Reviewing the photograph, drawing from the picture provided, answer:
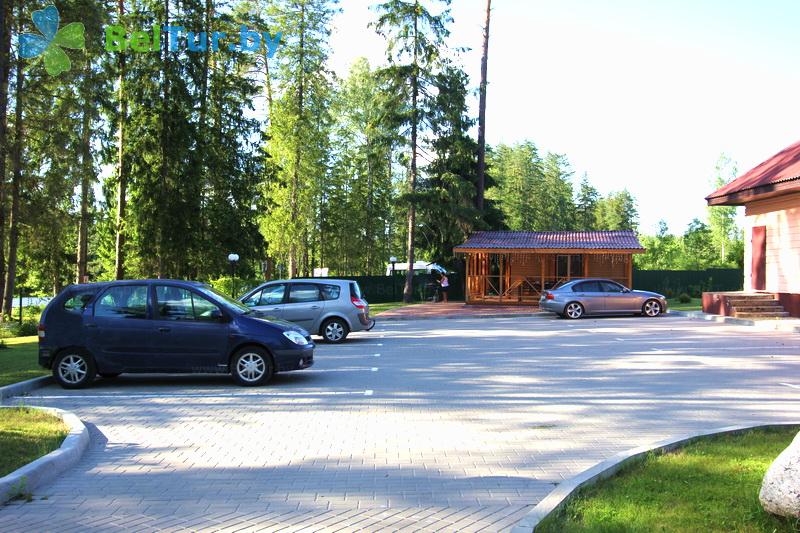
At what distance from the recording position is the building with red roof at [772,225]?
2148 cm

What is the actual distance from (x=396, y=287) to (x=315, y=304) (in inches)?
1016

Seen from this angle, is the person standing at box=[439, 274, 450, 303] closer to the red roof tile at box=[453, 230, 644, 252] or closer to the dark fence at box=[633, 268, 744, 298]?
the red roof tile at box=[453, 230, 644, 252]

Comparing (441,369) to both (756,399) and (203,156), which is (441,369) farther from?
(203,156)

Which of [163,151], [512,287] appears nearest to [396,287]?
[512,287]

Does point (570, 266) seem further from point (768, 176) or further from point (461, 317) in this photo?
point (768, 176)

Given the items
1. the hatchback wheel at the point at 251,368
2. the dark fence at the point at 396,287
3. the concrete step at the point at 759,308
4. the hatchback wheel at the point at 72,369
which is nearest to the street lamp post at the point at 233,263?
the dark fence at the point at 396,287

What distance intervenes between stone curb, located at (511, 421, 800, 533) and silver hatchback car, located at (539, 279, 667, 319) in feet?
61.5

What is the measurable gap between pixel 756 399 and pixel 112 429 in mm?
8418

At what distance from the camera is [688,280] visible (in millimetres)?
44719

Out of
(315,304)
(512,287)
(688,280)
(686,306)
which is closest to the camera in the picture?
(315,304)

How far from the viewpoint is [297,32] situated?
4269cm

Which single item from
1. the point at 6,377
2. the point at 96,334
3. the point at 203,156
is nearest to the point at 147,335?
the point at 96,334

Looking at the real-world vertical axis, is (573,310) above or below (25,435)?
above

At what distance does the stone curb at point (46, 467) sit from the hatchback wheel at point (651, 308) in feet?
74.1
